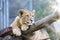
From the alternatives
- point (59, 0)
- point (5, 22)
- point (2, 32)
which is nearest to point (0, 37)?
point (2, 32)

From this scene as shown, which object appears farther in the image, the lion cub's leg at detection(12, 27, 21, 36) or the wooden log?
the lion cub's leg at detection(12, 27, 21, 36)

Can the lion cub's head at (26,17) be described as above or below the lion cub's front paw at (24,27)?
above

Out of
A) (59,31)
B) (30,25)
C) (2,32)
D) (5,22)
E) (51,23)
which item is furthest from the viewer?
(5,22)

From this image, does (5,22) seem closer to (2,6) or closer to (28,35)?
(2,6)

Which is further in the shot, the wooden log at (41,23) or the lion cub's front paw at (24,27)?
the lion cub's front paw at (24,27)

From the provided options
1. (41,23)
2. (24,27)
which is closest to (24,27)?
(24,27)

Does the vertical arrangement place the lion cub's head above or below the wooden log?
above

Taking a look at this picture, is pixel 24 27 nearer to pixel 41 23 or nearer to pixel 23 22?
pixel 23 22

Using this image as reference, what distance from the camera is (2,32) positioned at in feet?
5.47

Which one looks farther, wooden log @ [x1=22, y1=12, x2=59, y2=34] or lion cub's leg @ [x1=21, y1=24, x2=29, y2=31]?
lion cub's leg @ [x1=21, y1=24, x2=29, y2=31]

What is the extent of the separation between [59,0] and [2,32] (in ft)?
2.89

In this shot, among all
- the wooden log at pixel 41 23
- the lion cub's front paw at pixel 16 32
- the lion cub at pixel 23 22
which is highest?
the lion cub at pixel 23 22

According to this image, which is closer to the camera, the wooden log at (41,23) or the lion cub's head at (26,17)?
the wooden log at (41,23)

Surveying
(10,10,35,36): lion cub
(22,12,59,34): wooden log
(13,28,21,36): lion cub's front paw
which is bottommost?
(22,12,59,34): wooden log
